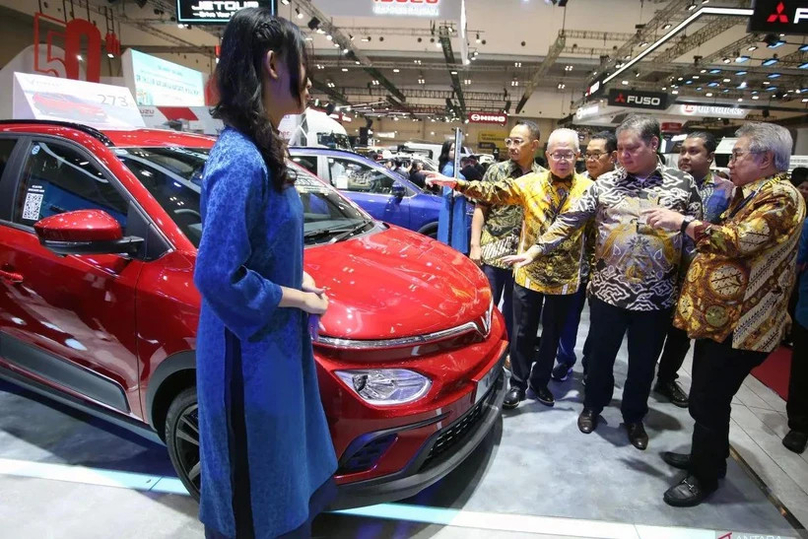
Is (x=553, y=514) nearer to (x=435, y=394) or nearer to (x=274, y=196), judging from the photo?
(x=435, y=394)

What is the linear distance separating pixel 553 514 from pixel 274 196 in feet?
6.24

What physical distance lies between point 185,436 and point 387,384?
0.83 metres

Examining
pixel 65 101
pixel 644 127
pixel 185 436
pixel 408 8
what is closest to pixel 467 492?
pixel 185 436

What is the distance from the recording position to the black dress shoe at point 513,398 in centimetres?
298

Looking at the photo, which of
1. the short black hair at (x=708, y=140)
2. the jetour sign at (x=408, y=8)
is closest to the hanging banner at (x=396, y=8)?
the jetour sign at (x=408, y=8)

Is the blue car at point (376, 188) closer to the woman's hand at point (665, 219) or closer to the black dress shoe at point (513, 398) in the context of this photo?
the black dress shoe at point (513, 398)

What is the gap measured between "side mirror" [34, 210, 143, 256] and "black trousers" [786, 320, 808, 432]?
11.8ft

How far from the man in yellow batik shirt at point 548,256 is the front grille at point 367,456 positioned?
4.84 feet

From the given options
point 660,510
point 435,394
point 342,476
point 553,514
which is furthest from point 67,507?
point 660,510

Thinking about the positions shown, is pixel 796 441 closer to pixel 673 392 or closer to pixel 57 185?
pixel 673 392

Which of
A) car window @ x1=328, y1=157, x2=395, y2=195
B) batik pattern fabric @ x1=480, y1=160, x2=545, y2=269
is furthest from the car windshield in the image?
car window @ x1=328, y1=157, x2=395, y2=195

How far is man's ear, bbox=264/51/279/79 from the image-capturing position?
102cm

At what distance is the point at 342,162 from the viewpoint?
640 centimetres

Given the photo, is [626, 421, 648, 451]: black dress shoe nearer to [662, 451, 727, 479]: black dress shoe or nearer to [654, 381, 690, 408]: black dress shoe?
[662, 451, 727, 479]: black dress shoe
